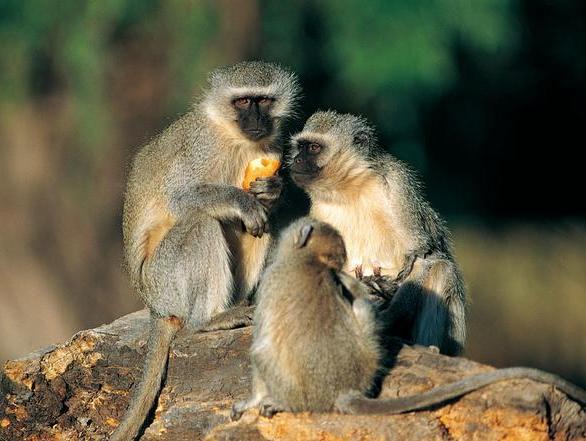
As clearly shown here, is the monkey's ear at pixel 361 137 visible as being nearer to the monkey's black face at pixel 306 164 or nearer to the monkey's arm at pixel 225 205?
the monkey's black face at pixel 306 164

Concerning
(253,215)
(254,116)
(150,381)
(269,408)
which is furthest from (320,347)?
(254,116)

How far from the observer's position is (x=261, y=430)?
602 centimetres

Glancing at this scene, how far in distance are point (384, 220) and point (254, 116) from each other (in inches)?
47.9

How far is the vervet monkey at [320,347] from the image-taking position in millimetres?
5707

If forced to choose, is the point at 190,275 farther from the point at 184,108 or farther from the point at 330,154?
the point at 184,108

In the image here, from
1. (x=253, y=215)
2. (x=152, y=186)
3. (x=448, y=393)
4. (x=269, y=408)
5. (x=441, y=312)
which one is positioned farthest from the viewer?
(x=152, y=186)

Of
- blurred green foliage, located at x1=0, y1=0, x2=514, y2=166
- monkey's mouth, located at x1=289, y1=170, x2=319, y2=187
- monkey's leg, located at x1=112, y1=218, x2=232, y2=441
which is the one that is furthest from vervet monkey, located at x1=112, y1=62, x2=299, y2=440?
blurred green foliage, located at x1=0, y1=0, x2=514, y2=166

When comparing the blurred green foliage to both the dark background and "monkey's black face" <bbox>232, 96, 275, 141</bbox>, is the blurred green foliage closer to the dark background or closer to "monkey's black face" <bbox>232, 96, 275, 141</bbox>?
the dark background

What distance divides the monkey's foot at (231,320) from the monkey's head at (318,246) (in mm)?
1084

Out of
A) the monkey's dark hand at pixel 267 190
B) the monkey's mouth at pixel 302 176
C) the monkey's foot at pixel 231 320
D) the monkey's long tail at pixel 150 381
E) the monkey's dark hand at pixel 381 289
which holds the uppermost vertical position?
the monkey's mouth at pixel 302 176

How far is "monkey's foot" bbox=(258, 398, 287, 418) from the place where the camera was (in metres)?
5.94

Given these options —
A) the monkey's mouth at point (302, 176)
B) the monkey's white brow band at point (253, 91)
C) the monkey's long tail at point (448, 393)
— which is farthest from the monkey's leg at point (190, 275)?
the monkey's long tail at point (448, 393)

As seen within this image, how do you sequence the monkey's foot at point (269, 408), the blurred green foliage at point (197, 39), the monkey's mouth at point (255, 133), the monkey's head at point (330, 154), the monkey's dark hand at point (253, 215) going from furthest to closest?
the blurred green foliage at point (197, 39) → the monkey's mouth at point (255, 133) → the monkey's head at point (330, 154) → the monkey's dark hand at point (253, 215) → the monkey's foot at point (269, 408)

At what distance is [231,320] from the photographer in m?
7.14
